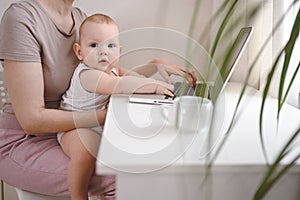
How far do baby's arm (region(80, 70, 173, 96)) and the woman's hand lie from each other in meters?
0.03

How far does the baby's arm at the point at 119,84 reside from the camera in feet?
4.51

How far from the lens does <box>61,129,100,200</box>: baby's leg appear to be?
4.29 ft

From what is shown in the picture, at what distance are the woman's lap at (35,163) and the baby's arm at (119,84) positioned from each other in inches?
8.6

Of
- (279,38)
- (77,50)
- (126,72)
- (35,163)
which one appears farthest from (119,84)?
(279,38)

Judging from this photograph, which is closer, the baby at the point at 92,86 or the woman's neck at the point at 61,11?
the baby at the point at 92,86

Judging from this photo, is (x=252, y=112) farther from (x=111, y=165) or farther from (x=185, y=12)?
(x=185, y=12)

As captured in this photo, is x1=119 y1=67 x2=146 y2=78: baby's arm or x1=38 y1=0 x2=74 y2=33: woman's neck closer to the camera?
x1=119 y1=67 x2=146 y2=78: baby's arm

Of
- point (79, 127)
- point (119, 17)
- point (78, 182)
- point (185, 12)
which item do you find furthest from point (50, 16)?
point (185, 12)

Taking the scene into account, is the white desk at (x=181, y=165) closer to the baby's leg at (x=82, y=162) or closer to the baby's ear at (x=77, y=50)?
the baby's leg at (x=82, y=162)

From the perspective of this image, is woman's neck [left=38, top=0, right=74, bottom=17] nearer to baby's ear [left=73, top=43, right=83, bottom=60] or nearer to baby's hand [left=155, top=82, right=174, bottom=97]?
baby's ear [left=73, top=43, right=83, bottom=60]

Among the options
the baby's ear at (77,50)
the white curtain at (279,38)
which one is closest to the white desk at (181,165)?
the white curtain at (279,38)

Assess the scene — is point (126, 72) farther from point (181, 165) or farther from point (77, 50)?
point (181, 165)

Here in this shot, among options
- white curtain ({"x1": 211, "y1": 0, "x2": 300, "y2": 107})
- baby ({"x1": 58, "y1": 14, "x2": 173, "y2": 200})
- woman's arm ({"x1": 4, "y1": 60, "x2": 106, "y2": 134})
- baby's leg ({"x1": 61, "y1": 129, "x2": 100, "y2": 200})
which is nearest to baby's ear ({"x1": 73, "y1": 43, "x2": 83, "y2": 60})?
baby ({"x1": 58, "y1": 14, "x2": 173, "y2": 200})

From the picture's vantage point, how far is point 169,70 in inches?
55.9
